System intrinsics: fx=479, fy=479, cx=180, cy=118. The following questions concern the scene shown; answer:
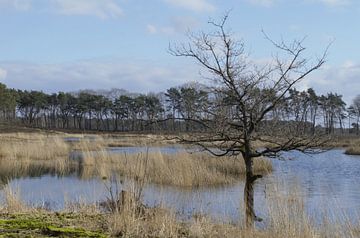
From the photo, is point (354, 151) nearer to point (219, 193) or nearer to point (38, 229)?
point (219, 193)

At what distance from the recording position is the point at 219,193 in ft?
44.0

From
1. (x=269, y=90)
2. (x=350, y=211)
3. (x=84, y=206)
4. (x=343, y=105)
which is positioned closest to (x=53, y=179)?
(x=84, y=206)

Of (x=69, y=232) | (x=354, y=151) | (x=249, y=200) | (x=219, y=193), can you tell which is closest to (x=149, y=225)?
(x=69, y=232)

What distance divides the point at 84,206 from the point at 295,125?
3.80 meters

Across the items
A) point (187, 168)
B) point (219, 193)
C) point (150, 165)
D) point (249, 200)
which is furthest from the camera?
point (150, 165)

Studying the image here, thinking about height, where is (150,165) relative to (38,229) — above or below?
below

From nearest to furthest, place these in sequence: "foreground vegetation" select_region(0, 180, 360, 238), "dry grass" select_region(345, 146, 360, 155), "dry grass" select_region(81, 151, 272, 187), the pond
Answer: "foreground vegetation" select_region(0, 180, 360, 238) → the pond → "dry grass" select_region(81, 151, 272, 187) → "dry grass" select_region(345, 146, 360, 155)

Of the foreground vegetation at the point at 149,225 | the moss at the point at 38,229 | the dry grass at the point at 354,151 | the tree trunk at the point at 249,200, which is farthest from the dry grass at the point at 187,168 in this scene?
the dry grass at the point at 354,151

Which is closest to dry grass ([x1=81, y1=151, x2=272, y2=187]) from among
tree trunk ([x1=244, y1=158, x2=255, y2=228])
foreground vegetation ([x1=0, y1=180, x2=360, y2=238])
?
tree trunk ([x1=244, y1=158, x2=255, y2=228])

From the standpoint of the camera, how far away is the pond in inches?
364

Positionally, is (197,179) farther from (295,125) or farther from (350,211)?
(295,125)

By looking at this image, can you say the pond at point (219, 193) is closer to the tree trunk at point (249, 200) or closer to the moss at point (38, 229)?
the tree trunk at point (249, 200)

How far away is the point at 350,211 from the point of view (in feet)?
35.4

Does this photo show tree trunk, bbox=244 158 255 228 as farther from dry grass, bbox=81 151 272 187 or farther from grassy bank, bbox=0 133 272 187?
dry grass, bbox=81 151 272 187
